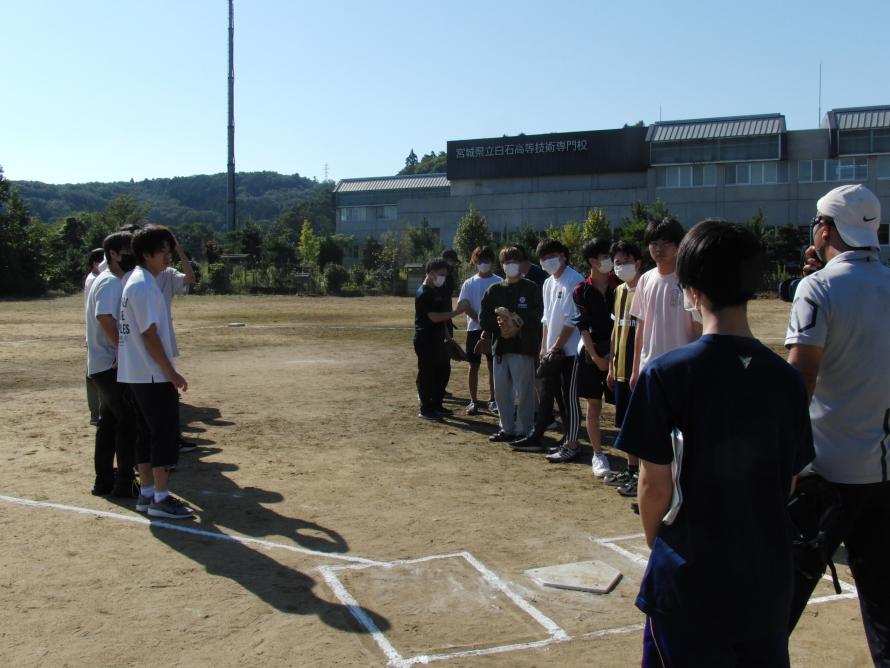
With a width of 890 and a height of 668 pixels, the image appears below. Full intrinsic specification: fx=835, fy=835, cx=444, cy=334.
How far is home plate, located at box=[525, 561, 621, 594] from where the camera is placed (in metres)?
4.93

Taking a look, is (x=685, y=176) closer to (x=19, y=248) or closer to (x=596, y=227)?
(x=596, y=227)

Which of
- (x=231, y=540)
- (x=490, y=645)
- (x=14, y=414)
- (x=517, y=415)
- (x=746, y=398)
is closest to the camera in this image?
(x=746, y=398)

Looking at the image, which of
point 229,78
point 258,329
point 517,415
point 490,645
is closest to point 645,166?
point 229,78

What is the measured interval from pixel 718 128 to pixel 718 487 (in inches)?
2425

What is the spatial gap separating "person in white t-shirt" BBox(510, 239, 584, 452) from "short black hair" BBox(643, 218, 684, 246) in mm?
1775

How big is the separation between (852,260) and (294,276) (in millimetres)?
41770

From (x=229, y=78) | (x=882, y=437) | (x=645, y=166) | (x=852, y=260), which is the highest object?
(x=229, y=78)

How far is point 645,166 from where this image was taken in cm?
6288

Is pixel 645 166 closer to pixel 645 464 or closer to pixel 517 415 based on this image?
pixel 517 415

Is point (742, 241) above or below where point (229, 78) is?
below

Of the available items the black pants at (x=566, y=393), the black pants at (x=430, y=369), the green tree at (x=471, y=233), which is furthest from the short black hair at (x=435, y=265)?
the green tree at (x=471, y=233)

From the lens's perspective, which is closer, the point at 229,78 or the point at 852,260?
the point at 852,260

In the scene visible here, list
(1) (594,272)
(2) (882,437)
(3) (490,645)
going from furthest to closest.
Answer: (1) (594,272), (3) (490,645), (2) (882,437)

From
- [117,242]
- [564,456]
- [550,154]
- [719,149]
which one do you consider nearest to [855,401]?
[564,456]
